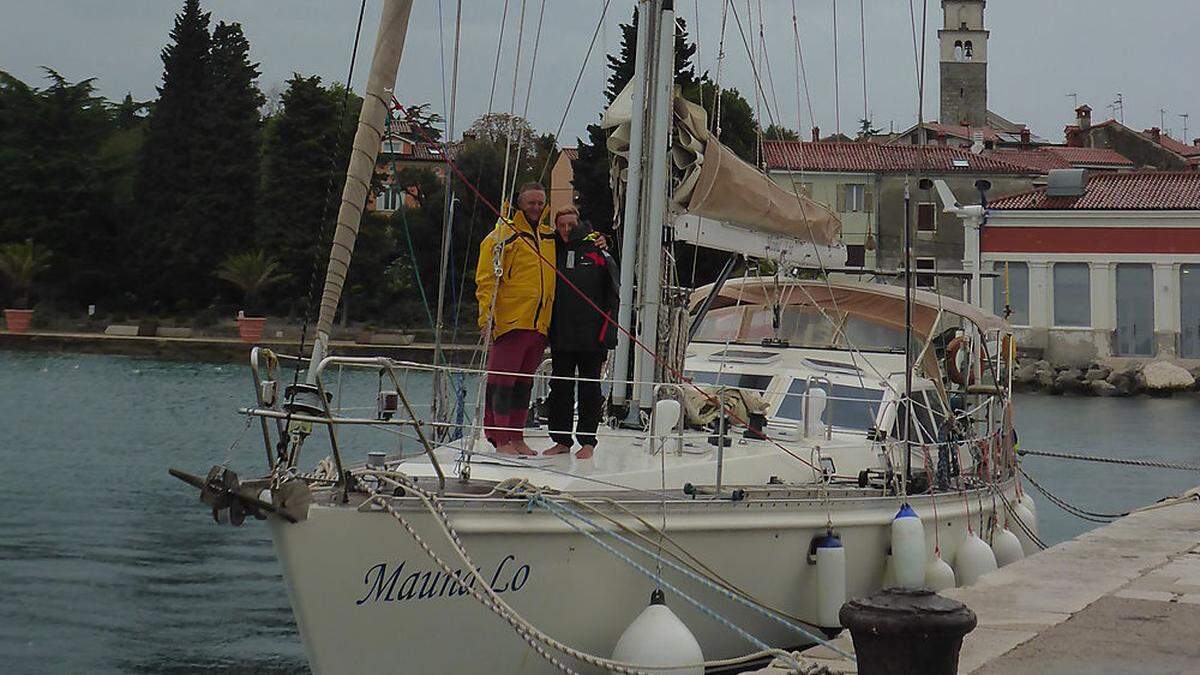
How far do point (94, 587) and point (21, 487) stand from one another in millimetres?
7381

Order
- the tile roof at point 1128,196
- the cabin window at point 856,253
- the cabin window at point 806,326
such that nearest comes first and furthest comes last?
the cabin window at point 806,326 → the tile roof at point 1128,196 → the cabin window at point 856,253

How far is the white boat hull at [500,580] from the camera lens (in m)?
8.73

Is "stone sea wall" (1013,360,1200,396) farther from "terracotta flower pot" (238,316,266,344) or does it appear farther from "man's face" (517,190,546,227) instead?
"man's face" (517,190,546,227)

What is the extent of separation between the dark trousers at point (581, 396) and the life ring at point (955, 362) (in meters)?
4.57

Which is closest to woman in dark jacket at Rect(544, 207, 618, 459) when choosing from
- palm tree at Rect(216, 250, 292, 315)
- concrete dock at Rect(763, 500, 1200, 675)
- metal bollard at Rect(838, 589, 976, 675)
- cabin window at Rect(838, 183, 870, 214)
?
concrete dock at Rect(763, 500, 1200, 675)

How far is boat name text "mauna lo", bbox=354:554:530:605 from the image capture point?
8.83m

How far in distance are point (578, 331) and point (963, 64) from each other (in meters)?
103

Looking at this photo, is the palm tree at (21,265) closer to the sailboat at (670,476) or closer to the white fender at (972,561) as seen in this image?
the sailboat at (670,476)

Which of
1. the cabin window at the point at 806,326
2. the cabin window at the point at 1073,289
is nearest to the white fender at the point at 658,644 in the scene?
the cabin window at the point at 806,326

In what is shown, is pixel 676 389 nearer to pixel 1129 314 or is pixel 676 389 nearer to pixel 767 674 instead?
pixel 767 674

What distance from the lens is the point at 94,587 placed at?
1514 centimetres

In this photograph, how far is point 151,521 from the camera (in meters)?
19.2

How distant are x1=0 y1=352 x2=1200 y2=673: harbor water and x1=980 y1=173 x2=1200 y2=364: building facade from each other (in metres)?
14.1

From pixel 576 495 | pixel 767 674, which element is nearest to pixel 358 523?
pixel 576 495
